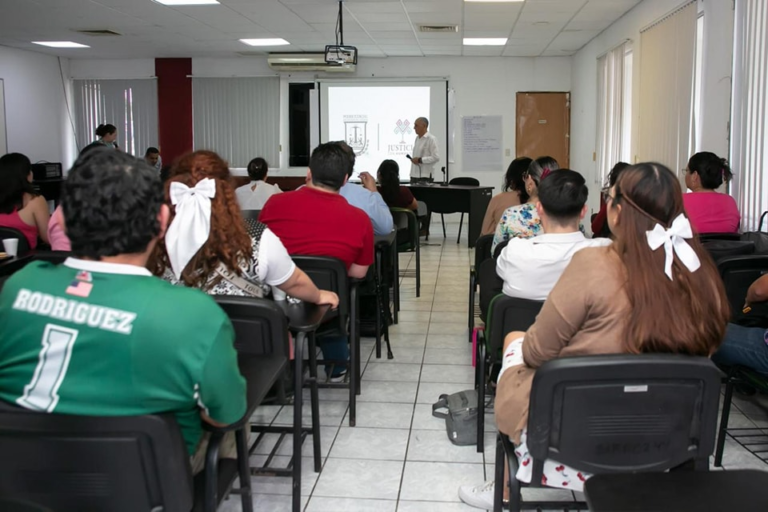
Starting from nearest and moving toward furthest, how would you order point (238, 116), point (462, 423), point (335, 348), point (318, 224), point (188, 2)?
point (462, 423) < point (318, 224) < point (335, 348) < point (188, 2) < point (238, 116)

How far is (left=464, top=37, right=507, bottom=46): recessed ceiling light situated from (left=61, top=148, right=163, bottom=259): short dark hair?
28.4 ft

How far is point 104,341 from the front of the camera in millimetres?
1216

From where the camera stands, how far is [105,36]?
9.17m

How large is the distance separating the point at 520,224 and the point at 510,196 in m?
1.06

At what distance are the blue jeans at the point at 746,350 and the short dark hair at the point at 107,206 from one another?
6.71 ft

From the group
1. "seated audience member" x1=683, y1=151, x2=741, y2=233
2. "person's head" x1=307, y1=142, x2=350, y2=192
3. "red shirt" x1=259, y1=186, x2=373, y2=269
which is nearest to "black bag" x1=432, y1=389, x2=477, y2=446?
"red shirt" x1=259, y1=186, x2=373, y2=269

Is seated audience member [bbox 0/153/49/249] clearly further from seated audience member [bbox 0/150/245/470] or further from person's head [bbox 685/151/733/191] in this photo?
person's head [bbox 685/151/733/191]

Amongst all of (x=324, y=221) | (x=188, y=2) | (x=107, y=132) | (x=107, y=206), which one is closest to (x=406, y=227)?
(x=324, y=221)

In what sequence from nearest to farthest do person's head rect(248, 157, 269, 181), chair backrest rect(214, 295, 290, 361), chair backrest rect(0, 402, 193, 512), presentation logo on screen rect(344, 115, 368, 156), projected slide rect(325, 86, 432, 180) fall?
chair backrest rect(0, 402, 193, 512)
chair backrest rect(214, 295, 290, 361)
person's head rect(248, 157, 269, 181)
projected slide rect(325, 86, 432, 180)
presentation logo on screen rect(344, 115, 368, 156)

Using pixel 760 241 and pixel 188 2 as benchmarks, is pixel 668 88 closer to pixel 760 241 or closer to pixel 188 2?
pixel 760 241

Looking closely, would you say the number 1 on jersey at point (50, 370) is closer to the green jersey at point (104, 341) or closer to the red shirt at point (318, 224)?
the green jersey at point (104, 341)

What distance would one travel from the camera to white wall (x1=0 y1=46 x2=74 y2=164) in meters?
10.1

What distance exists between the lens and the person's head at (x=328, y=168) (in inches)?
123

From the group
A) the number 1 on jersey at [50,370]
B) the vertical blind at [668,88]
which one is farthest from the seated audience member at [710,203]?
the number 1 on jersey at [50,370]
